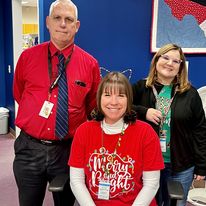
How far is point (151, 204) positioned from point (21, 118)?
34.7 inches

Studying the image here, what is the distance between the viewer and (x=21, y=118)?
5.91 feet

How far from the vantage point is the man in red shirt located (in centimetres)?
175

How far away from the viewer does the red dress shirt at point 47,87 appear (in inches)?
68.8

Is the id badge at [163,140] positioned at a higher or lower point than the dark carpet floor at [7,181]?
higher

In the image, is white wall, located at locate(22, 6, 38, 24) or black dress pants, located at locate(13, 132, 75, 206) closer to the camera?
black dress pants, located at locate(13, 132, 75, 206)

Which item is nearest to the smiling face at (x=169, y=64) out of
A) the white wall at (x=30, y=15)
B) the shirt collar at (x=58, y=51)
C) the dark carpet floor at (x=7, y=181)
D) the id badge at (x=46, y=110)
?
the shirt collar at (x=58, y=51)

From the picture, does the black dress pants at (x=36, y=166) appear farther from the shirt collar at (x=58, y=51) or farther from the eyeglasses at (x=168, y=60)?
the eyeglasses at (x=168, y=60)

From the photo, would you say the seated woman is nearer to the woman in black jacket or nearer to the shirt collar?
the woman in black jacket

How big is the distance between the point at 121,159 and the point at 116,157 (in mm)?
28

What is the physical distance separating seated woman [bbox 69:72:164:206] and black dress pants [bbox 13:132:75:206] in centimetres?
17

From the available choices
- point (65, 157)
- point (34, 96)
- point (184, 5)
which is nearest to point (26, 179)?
point (65, 157)

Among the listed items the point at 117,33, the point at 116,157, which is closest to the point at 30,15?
the point at 117,33

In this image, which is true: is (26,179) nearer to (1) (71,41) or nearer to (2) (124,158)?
(2) (124,158)

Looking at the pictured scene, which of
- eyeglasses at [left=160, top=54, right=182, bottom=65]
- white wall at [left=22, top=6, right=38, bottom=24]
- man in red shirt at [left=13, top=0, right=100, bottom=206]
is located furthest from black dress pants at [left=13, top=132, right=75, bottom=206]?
white wall at [left=22, top=6, right=38, bottom=24]
